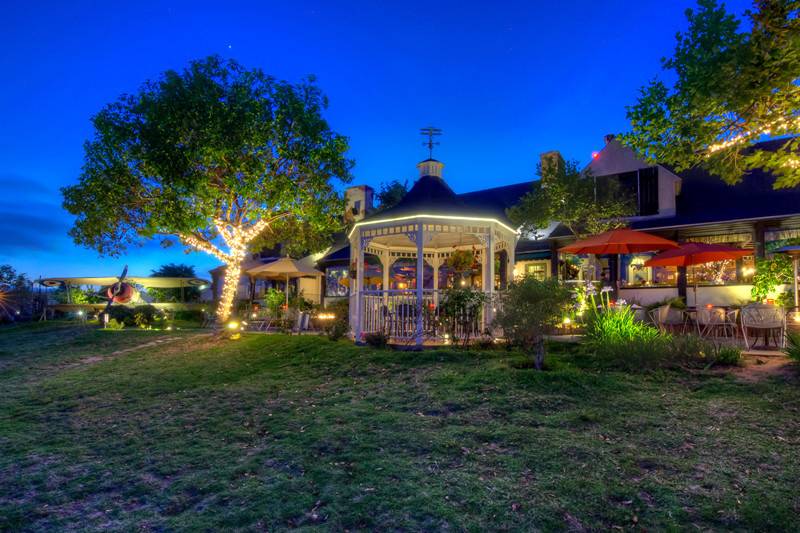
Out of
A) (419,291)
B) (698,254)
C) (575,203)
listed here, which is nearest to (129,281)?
(419,291)

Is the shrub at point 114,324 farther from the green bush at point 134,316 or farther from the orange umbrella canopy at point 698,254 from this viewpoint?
the orange umbrella canopy at point 698,254

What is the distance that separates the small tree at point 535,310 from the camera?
8.32m

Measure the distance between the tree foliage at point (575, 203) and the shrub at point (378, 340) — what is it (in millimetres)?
7227

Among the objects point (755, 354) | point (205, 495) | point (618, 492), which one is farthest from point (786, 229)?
point (205, 495)

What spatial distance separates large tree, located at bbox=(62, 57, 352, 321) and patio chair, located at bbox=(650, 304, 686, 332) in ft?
34.8

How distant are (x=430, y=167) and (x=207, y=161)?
6991mm

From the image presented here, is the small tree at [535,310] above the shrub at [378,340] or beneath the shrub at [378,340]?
above

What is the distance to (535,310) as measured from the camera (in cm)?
834

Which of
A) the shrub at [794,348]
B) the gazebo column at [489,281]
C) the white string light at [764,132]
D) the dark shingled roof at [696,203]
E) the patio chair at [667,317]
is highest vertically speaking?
the dark shingled roof at [696,203]

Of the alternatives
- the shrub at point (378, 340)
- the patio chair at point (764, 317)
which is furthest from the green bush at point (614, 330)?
the shrub at point (378, 340)

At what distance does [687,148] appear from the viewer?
675 centimetres

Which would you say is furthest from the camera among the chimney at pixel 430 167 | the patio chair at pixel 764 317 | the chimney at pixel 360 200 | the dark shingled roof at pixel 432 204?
the chimney at pixel 360 200

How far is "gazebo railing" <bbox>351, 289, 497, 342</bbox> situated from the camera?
35.7ft

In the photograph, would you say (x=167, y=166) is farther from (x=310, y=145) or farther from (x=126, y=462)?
(x=126, y=462)
